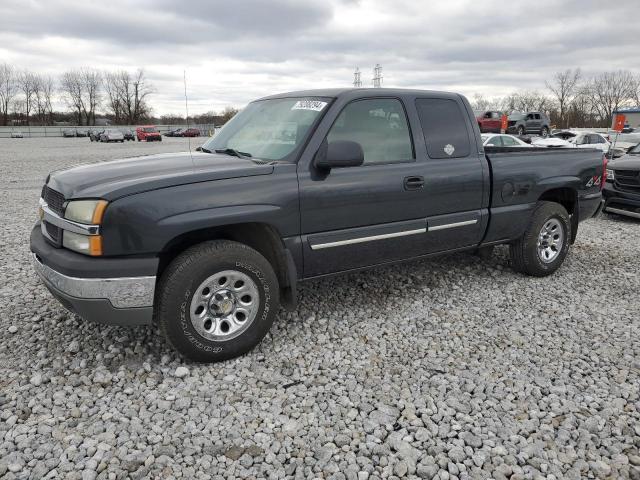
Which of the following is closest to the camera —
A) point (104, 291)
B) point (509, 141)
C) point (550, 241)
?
point (104, 291)

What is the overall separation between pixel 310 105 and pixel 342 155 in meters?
0.75

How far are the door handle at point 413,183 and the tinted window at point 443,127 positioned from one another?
11.4 inches

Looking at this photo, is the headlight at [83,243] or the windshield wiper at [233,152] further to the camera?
the windshield wiper at [233,152]

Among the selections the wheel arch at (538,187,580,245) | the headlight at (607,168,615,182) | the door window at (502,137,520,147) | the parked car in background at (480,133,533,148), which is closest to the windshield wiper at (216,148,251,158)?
the wheel arch at (538,187,580,245)

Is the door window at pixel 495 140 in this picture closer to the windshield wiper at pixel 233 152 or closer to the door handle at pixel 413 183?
the door handle at pixel 413 183

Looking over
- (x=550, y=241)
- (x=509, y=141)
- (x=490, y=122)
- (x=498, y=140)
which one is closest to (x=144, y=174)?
(x=550, y=241)

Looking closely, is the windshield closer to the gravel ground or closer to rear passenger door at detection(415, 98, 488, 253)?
rear passenger door at detection(415, 98, 488, 253)

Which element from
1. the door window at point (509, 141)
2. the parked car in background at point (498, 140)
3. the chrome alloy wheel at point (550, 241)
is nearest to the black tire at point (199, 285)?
the chrome alloy wheel at point (550, 241)

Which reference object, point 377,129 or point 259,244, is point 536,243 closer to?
point 377,129

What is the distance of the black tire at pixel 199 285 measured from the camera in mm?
3168

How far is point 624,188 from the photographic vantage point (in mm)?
8773

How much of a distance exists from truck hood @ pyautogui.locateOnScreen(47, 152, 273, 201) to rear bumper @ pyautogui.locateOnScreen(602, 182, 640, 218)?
752cm

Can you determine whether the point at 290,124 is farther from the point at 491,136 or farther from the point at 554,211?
the point at 491,136

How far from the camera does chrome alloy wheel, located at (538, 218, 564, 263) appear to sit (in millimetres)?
5258
